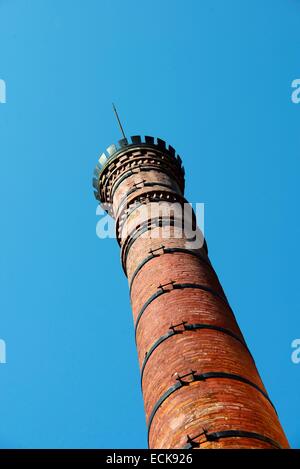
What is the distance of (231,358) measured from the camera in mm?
5926

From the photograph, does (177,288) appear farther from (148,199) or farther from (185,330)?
(148,199)

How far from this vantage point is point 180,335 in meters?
6.18

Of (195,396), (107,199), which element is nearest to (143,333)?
(195,396)

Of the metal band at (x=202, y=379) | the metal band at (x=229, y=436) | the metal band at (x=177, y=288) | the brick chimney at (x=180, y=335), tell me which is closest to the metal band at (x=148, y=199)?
the brick chimney at (x=180, y=335)

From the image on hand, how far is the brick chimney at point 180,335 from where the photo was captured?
5113 mm

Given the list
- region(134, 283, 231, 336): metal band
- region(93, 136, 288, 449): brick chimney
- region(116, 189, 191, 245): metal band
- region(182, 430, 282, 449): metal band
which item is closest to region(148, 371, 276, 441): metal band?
region(93, 136, 288, 449): brick chimney

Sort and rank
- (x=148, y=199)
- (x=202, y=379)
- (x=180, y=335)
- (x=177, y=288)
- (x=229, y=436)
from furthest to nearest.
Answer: (x=148, y=199)
(x=177, y=288)
(x=180, y=335)
(x=202, y=379)
(x=229, y=436)

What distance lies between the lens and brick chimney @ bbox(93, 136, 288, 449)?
5113 millimetres

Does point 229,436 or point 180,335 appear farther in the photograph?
point 180,335


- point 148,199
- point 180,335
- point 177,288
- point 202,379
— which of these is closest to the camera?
point 202,379

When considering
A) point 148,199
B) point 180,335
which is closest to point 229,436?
point 180,335

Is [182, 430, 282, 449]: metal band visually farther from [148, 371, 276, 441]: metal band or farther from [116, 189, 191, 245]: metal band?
[116, 189, 191, 245]: metal band
